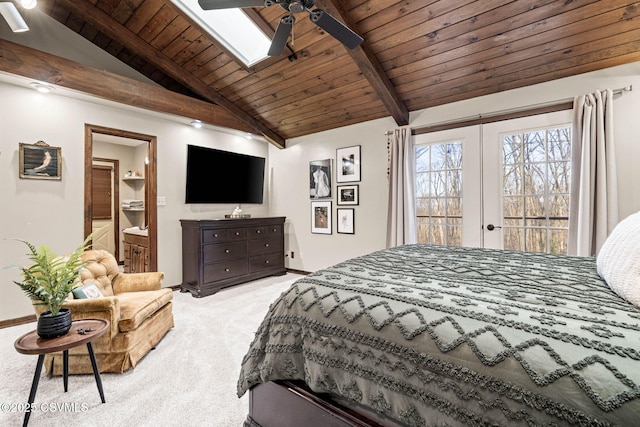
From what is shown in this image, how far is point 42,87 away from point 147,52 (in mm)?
1134

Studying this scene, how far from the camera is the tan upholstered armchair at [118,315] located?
6.52ft

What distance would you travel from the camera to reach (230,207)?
495 centimetres

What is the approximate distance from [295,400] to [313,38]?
10.6 feet

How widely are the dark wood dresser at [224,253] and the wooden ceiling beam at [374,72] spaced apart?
8.48 ft

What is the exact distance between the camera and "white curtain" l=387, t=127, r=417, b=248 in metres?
3.72

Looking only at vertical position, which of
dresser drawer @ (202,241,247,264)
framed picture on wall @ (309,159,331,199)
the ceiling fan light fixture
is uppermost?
the ceiling fan light fixture

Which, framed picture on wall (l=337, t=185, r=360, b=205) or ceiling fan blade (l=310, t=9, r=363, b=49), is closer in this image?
ceiling fan blade (l=310, t=9, r=363, b=49)

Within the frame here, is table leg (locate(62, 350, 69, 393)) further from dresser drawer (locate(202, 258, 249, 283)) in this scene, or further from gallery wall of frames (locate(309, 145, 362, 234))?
gallery wall of frames (locate(309, 145, 362, 234))

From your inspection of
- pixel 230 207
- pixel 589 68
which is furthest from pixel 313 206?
pixel 589 68

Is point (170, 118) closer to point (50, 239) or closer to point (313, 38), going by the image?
point (50, 239)

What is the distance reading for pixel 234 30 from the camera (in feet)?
10.5

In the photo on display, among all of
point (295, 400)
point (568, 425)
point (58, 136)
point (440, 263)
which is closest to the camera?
point (568, 425)

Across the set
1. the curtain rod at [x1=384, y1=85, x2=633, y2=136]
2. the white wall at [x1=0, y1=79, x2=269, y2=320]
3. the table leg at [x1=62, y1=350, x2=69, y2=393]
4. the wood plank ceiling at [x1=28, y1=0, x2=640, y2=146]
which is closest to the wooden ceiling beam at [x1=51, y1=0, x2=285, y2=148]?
the wood plank ceiling at [x1=28, y1=0, x2=640, y2=146]

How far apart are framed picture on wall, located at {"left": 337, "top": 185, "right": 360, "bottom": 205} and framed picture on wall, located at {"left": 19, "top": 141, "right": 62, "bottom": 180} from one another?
3.51m
